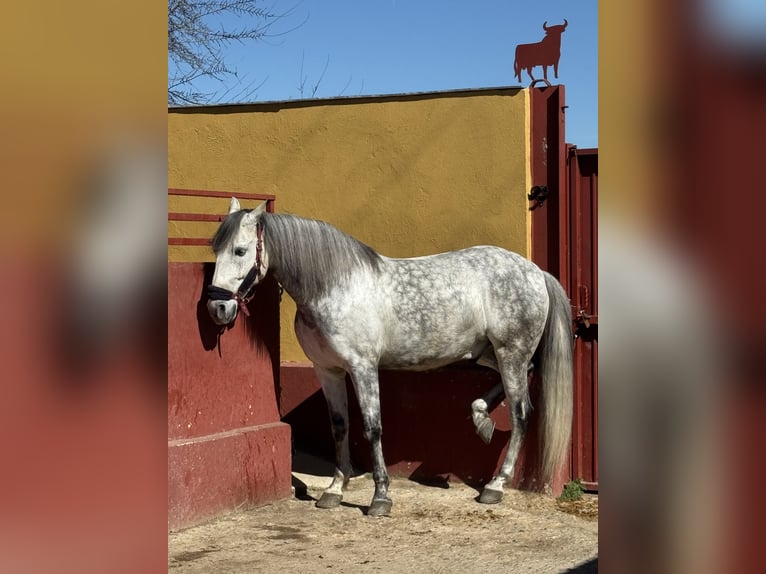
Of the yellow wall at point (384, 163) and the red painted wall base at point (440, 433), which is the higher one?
the yellow wall at point (384, 163)

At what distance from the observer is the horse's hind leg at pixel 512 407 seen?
620cm

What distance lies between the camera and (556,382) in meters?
6.16

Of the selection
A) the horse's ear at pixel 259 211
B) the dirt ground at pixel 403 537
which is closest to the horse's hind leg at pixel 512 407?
the dirt ground at pixel 403 537

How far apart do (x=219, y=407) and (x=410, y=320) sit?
50.9 inches

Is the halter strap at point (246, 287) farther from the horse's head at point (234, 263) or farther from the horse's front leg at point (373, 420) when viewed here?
the horse's front leg at point (373, 420)

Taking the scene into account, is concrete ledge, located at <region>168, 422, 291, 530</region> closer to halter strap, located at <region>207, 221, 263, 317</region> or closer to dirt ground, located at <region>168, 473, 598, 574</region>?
dirt ground, located at <region>168, 473, 598, 574</region>
